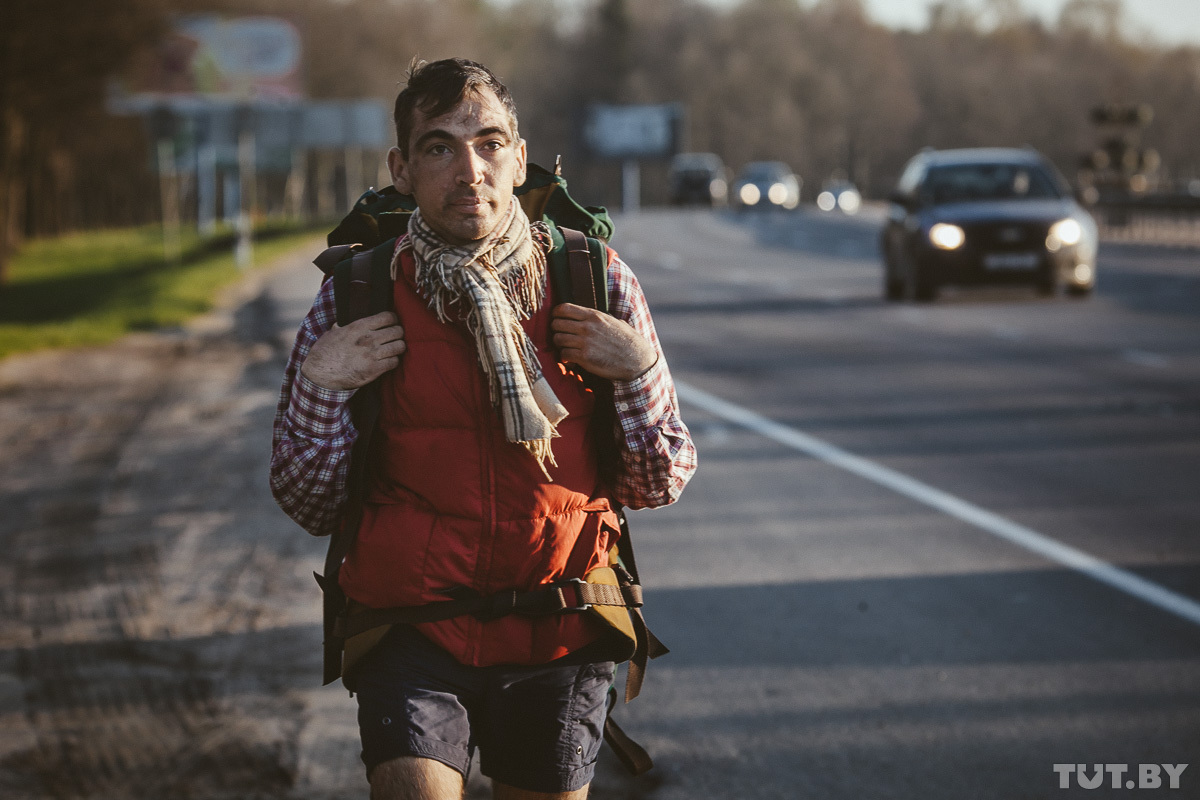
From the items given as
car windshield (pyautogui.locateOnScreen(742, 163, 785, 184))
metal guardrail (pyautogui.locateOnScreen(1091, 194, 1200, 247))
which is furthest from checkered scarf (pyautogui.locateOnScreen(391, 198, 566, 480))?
car windshield (pyautogui.locateOnScreen(742, 163, 785, 184))

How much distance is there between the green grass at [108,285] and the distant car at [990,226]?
9.53 meters

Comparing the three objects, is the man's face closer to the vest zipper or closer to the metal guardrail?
the vest zipper

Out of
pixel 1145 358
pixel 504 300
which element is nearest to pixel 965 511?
pixel 504 300

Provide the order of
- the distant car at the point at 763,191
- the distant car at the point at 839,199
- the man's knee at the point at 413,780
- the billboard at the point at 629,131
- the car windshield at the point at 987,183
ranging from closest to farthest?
the man's knee at the point at 413,780, the car windshield at the point at 987,183, the distant car at the point at 763,191, the distant car at the point at 839,199, the billboard at the point at 629,131

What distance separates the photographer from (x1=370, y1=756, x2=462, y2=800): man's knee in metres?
2.63

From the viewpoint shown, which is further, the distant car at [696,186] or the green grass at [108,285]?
the distant car at [696,186]

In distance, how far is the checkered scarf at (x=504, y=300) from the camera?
2.70 m

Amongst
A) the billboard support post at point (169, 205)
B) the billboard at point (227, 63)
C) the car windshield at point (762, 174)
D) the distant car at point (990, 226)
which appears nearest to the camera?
the distant car at point (990, 226)

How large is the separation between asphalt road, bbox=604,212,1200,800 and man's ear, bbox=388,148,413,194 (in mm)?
2224

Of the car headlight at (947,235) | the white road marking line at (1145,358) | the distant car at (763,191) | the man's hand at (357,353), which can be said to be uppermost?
the man's hand at (357,353)

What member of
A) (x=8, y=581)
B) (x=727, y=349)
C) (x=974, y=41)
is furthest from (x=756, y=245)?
(x=974, y=41)

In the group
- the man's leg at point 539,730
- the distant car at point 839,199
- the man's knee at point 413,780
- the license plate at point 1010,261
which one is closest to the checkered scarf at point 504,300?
the man's leg at point 539,730

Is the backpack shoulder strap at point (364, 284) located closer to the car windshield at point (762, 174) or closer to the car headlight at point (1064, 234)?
the car headlight at point (1064, 234)

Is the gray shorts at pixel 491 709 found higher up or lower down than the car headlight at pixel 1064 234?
higher up
